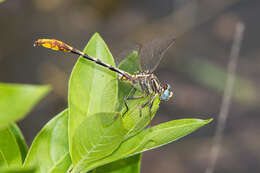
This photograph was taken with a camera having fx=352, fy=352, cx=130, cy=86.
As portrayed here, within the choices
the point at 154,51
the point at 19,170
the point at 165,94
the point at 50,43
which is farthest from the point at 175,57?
the point at 19,170

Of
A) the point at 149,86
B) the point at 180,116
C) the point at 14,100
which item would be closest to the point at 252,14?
the point at 180,116

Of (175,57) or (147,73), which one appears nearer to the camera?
(147,73)

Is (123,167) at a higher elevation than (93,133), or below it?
below

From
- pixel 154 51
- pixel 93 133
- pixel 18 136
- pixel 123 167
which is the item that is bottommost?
pixel 123 167

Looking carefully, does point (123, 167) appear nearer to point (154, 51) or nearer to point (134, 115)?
point (134, 115)

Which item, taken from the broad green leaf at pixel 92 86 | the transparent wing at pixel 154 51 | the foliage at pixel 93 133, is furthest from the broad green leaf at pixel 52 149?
the transparent wing at pixel 154 51

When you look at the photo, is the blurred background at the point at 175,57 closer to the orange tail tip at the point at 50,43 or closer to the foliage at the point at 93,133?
the orange tail tip at the point at 50,43
